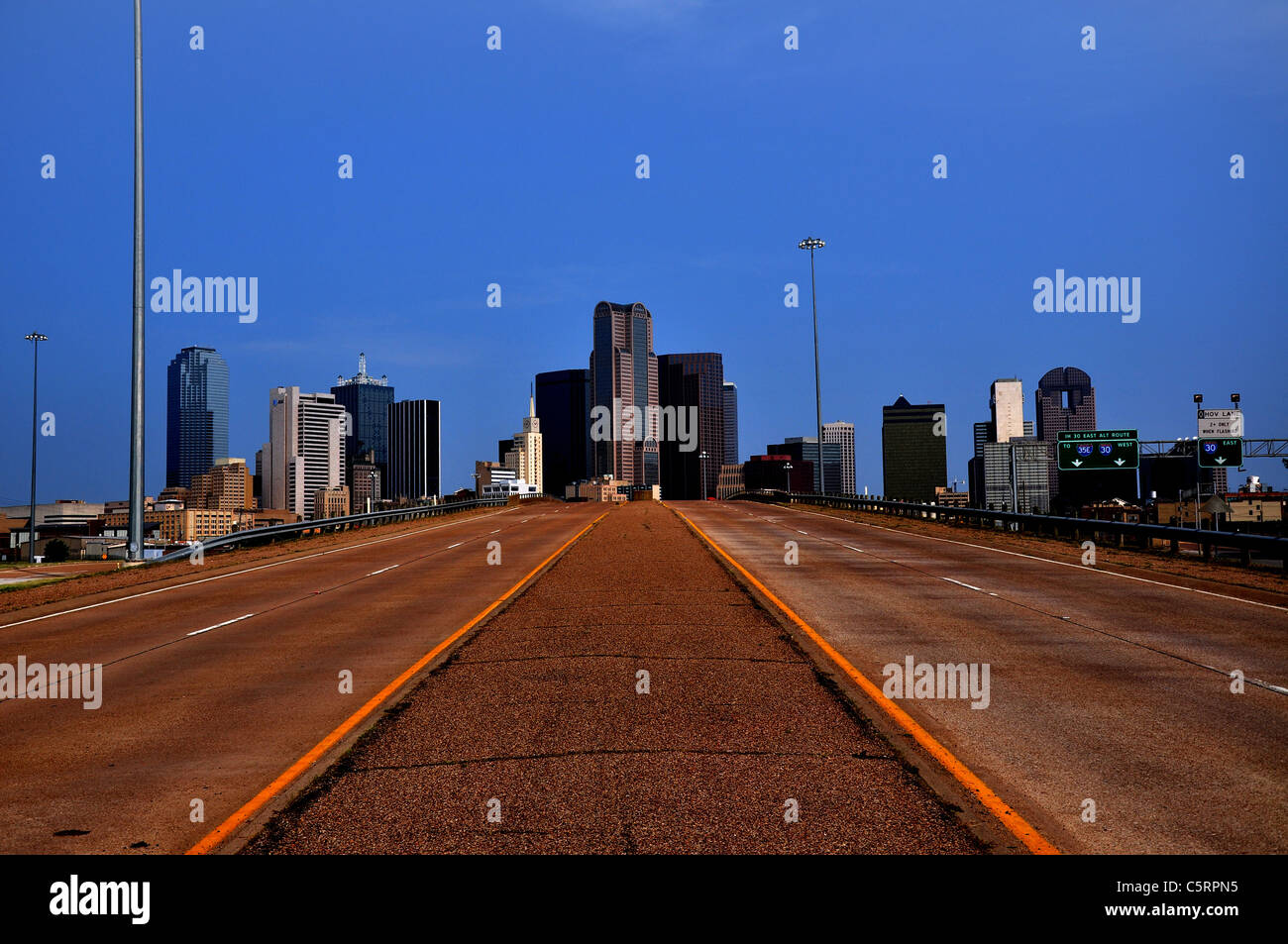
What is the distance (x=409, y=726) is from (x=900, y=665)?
565cm

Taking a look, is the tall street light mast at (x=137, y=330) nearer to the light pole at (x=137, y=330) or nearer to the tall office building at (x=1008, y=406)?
the light pole at (x=137, y=330)

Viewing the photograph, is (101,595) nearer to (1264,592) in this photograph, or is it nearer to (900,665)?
(900,665)

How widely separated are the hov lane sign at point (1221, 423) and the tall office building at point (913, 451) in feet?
399

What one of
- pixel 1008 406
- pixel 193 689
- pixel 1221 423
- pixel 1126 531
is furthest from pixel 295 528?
pixel 1008 406

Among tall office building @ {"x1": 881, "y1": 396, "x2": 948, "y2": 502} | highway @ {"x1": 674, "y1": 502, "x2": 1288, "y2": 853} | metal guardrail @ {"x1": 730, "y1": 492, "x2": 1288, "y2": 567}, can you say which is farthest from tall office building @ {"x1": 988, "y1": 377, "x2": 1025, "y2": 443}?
highway @ {"x1": 674, "y1": 502, "x2": 1288, "y2": 853}

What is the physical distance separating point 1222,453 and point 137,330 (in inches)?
1841

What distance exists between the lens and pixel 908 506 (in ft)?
164

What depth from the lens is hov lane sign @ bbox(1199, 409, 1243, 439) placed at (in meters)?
49.1

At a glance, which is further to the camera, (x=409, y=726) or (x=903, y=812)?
A: (x=409, y=726)

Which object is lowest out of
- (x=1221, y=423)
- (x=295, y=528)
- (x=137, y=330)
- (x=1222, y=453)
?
(x=295, y=528)

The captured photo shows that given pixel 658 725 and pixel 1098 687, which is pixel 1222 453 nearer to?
pixel 1098 687

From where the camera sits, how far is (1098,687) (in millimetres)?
10133
